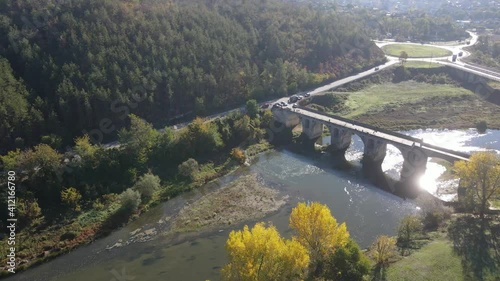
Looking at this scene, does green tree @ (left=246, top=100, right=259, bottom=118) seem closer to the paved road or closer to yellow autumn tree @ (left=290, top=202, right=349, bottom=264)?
the paved road

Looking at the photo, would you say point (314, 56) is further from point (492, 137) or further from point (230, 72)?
point (492, 137)

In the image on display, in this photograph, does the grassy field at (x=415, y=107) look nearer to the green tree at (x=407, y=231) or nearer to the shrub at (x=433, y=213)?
the shrub at (x=433, y=213)

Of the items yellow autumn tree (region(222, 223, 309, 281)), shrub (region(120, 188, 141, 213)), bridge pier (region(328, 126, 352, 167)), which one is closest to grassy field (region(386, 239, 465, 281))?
yellow autumn tree (region(222, 223, 309, 281))

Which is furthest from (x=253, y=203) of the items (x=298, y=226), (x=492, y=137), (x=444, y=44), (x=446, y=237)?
(x=444, y=44)

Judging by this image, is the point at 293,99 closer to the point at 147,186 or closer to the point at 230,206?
the point at 230,206

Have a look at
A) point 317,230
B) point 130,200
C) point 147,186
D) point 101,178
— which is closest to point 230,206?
point 147,186

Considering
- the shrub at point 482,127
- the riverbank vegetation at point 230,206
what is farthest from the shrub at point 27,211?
the shrub at point 482,127
